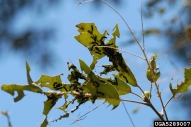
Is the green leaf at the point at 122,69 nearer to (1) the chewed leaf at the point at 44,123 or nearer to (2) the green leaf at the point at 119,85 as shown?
(2) the green leaf at the point at 119,85

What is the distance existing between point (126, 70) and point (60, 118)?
0.14 metres

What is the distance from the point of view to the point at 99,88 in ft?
1.87

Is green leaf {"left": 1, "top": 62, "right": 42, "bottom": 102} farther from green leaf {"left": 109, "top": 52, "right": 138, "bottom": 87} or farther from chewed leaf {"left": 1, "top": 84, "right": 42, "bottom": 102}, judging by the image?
green leaf {"left": 109, "top": 52, "right": 138, "bottom": 87}

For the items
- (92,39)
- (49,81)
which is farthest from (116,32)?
(49,81)

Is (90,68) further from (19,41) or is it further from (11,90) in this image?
(19,41)

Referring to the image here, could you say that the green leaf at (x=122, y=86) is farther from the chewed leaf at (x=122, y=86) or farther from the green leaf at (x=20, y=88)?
the green leaf at (x=20, y=88)

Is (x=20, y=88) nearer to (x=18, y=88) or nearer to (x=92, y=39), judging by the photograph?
(x=18, y=88)

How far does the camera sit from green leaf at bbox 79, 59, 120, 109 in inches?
22.4

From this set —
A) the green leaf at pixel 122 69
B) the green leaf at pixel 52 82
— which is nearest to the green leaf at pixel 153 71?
the green leaf at pixel 122 69

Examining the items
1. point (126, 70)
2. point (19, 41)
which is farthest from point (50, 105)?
point (19, 41)

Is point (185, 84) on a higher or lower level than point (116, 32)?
lower

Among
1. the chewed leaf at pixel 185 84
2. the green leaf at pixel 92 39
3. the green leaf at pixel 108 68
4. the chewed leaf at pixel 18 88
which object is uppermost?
the green leaf at pixel 92 39

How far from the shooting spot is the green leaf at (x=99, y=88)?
0.57 metres

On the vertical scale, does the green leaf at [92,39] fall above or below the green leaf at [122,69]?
above
